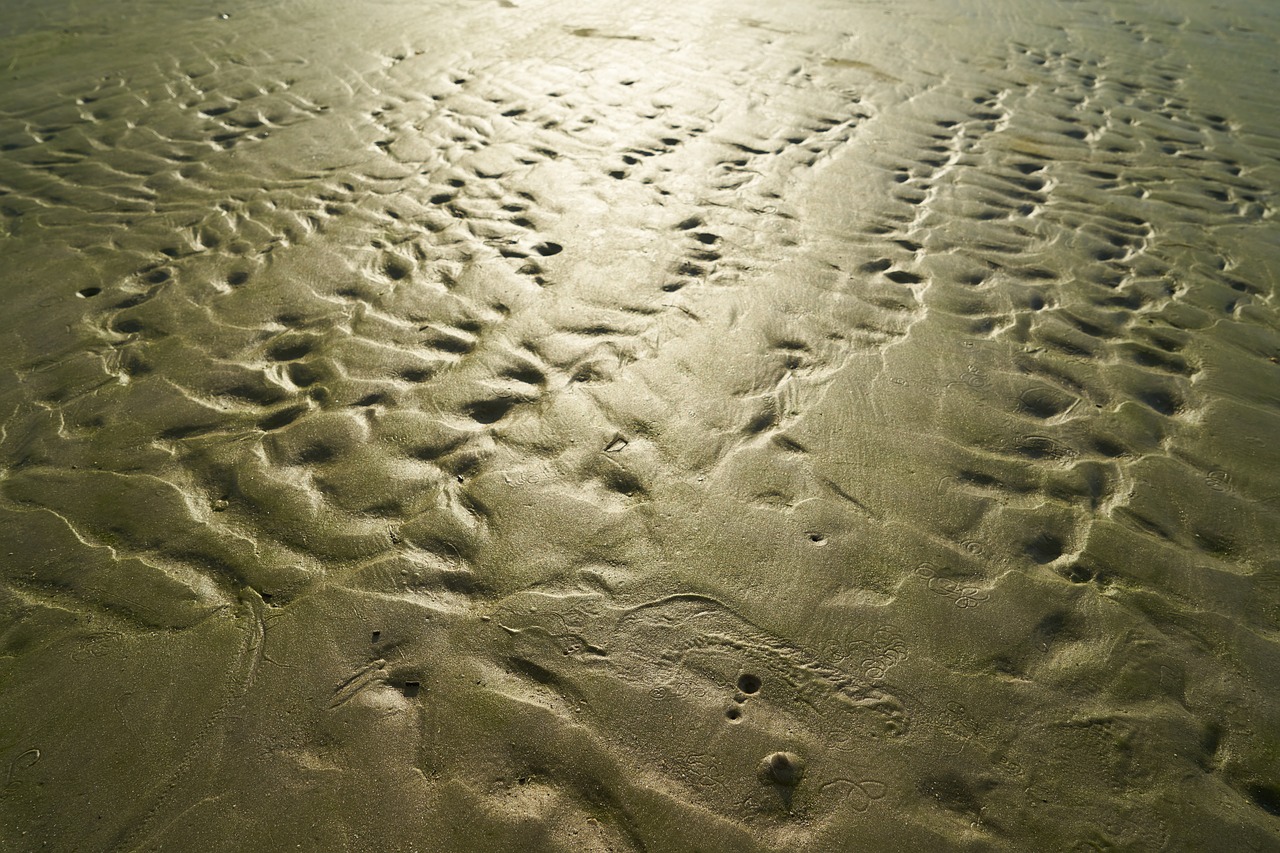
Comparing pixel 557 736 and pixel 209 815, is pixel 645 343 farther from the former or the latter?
pixel 209 815

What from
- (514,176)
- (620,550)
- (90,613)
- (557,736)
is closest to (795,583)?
(620,550)

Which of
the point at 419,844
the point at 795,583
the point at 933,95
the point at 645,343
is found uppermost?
the point at 933,95

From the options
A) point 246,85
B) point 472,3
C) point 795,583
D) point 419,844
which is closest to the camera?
point 419,844

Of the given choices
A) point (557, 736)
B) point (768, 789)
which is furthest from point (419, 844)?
point (768, 789)

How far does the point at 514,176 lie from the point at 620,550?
2846mm

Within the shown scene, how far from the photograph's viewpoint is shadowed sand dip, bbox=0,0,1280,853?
5.62 ft

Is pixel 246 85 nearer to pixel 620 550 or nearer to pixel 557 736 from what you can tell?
pixel 620 550

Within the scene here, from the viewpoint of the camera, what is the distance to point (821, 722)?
181 cm

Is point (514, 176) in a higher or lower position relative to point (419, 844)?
higher

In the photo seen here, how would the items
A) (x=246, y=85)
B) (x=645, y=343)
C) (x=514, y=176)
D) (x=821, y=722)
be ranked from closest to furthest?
1. (x=821, y=722)
2. (x=645, y=343)
3. (x=514, y=176)
4. (x=246, y=85)

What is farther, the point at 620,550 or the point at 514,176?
the point at 514,176

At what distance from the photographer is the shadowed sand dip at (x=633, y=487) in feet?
5.62

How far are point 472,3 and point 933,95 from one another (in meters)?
4.82

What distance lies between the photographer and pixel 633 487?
238 cm
